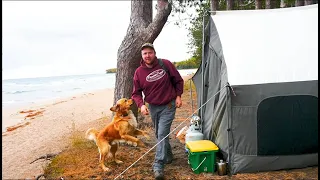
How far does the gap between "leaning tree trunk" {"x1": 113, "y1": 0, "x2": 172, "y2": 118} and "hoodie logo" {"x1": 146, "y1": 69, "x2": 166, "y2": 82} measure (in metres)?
1.47

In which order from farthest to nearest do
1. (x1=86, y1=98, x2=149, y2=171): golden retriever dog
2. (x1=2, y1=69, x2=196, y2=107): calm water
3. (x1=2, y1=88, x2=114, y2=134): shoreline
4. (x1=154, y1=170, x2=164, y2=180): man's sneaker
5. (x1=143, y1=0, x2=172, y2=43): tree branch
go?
(x1=2, y1=69, x2=196, y2=107): calm water, (x1=2, y1=88, x2=114, y2=134): shoreline, (x1=143, y1=0, x2=172, y2=43): tree branch, (x1=86, y1=98, x2=149, y2=171): golden retriever dog, (x1=154, y1=170, x2=164, y2=180): man's sneaker

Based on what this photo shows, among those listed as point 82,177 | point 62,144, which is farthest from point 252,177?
point 62,144

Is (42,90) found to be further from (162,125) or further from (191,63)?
(162,125)

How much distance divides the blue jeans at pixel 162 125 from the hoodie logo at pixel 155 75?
406 millimetres

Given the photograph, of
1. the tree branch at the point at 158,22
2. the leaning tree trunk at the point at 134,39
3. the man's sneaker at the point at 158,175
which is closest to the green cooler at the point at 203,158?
the man's sneaker at the point at 158,175

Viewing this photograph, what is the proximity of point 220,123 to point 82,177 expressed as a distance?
2.16 metres

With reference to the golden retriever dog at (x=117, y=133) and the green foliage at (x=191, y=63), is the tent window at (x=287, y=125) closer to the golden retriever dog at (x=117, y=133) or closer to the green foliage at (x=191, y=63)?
the golden retriever dog at (x=117, y=133)

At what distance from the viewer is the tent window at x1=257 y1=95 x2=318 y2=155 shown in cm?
402

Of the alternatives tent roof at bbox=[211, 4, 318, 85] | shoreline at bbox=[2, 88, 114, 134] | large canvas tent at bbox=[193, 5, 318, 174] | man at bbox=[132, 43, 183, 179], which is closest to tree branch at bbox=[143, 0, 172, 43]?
tent roof at bbox=[211, 4, 318, 85]

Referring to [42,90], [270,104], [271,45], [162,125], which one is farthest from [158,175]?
[42,90]

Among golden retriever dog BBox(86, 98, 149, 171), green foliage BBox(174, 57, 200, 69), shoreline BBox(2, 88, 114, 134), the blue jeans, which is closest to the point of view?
the blue jeans

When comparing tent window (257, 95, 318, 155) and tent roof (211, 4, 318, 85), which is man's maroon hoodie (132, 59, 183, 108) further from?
tent window (257, 95, 318, 155)

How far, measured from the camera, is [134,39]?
18.3ft

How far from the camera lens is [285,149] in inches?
161
